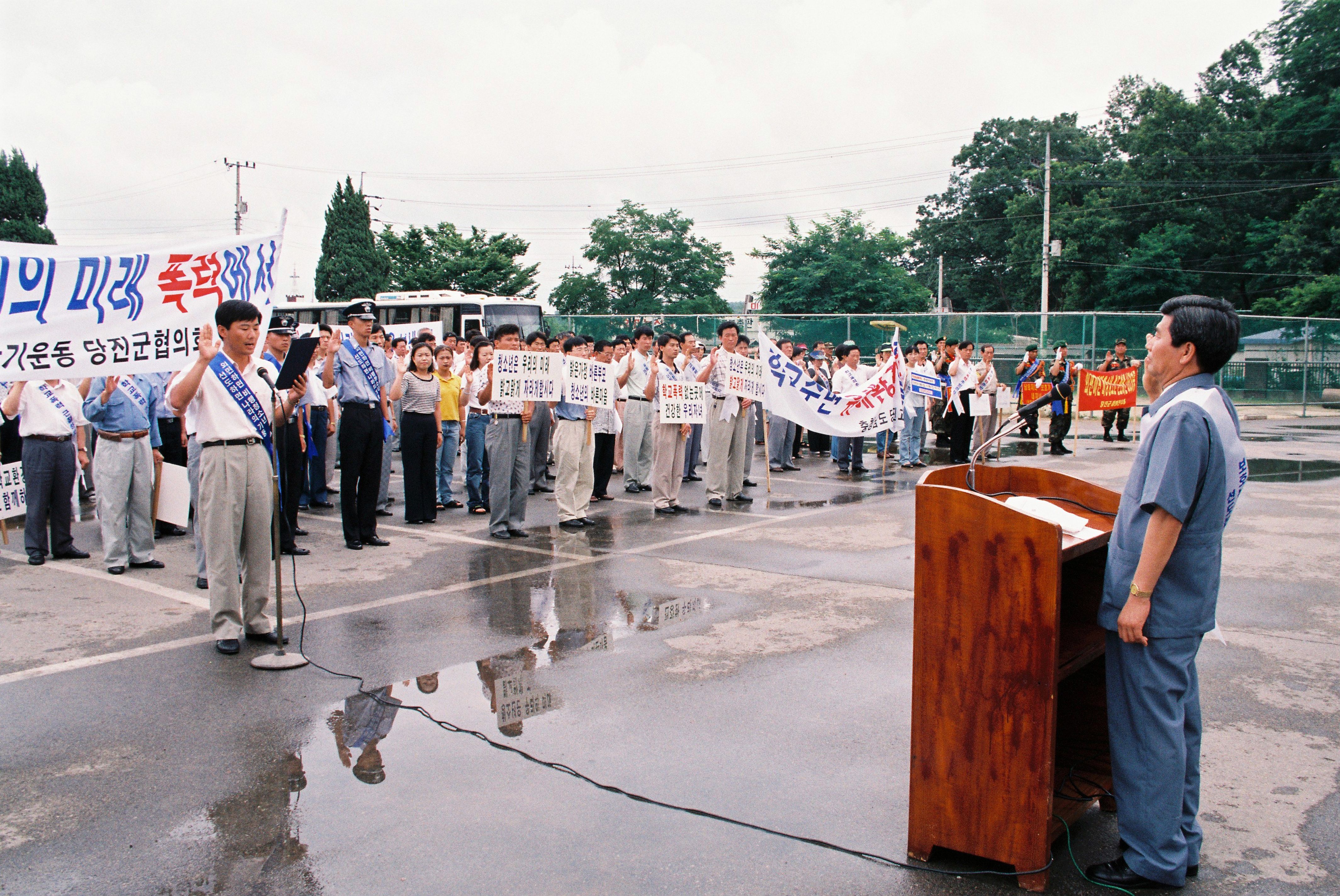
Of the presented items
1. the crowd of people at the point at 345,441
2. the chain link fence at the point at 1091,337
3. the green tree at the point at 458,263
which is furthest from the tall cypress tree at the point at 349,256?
the crowd of people at the point at 345,441

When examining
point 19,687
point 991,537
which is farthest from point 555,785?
point 19,687

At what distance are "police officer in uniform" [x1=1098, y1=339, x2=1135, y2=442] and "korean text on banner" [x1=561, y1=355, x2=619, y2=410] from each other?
1319 centimetres

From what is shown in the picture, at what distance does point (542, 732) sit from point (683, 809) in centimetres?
102

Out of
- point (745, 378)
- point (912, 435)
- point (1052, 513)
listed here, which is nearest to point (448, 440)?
point (745, 378)

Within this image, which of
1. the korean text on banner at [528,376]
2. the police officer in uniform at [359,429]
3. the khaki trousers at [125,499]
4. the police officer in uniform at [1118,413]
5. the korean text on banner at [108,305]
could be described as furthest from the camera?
the police officer in uniform at [1118,413]

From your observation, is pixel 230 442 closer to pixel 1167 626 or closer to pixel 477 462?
pixel 1167 626

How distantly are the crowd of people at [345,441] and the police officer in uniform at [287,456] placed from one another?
42 mm

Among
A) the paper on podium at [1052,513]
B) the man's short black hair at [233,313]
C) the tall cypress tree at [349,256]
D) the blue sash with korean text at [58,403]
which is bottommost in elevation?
the paper on podium at [1052,513]

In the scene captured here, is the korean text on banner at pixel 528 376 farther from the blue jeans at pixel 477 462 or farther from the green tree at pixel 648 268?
the green tree at pixel 648 268

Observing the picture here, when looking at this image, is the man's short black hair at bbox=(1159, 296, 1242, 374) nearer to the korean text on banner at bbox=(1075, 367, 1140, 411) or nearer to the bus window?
the korean text on banner at bbox=(1075, 367, 1140, 411)

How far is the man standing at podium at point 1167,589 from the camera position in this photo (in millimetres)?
3123

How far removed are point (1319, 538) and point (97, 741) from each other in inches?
411

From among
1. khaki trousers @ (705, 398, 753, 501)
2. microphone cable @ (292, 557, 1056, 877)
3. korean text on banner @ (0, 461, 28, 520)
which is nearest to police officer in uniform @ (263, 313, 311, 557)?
korean text on banner @ (0, 461, 28, 520)

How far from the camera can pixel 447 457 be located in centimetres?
1184
